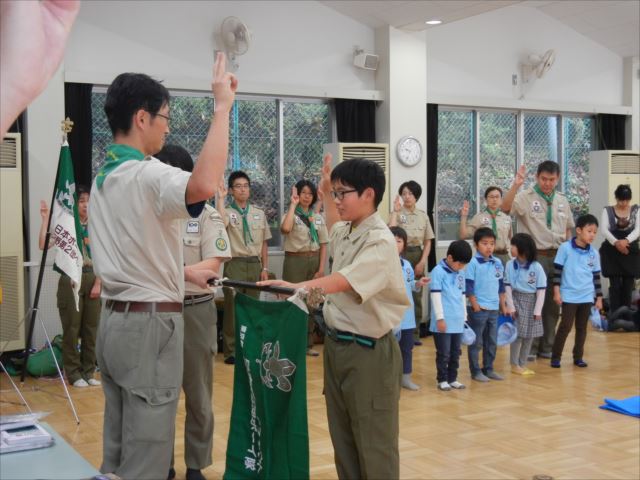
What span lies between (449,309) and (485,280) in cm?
51

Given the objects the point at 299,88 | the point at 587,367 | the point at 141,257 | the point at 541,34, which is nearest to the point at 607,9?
the point at 541,34

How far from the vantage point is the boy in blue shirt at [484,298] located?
6.12 m

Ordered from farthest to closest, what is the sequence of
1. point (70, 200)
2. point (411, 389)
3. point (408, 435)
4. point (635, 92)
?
point (635, 92) < point (411, 389) < point (70, 200) < point (408, 435)

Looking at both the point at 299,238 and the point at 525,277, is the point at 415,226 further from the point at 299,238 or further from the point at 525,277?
the point at 525,277

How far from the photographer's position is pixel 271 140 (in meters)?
8.41

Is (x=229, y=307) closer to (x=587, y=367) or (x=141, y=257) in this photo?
(x=587, y=367)

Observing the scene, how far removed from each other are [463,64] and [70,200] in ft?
18.4

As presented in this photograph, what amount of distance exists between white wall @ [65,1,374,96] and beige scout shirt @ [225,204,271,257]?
4.30 ft

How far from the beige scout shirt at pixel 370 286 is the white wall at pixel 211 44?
4891 millimetres

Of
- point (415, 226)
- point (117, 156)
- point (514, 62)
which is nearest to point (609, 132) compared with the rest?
point (514, 62)

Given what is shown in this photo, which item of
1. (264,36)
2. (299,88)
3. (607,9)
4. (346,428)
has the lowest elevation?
(346,428)

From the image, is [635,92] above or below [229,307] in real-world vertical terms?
above

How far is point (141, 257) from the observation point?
2080 mm

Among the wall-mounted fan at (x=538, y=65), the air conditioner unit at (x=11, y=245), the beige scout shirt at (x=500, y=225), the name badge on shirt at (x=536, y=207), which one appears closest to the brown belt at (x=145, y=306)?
the air conditioner unit at (x=11, y=245)
